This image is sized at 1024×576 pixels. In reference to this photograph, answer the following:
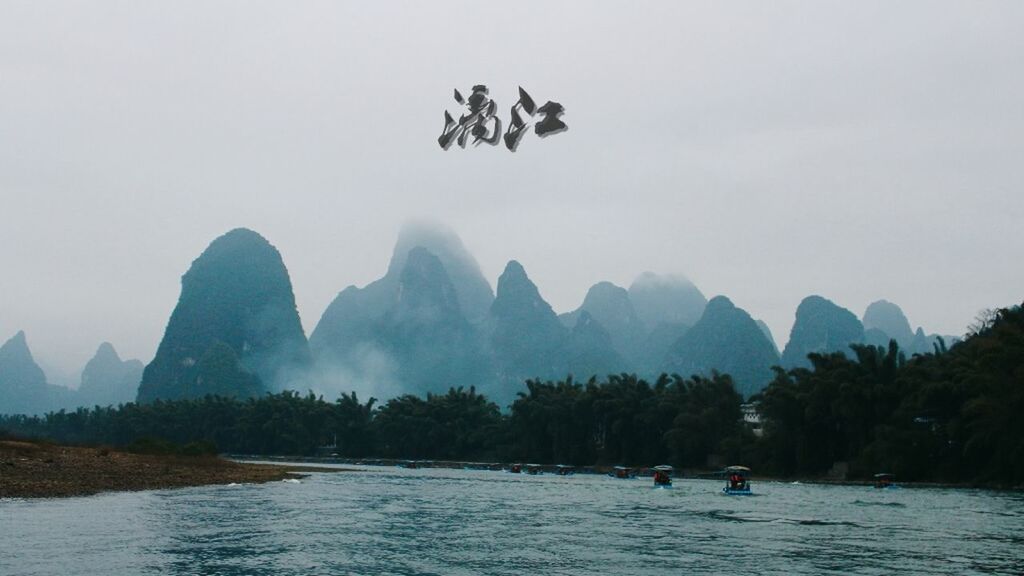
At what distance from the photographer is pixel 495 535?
2991 centimetres

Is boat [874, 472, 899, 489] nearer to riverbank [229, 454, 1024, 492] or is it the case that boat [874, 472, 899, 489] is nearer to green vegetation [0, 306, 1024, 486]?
riverbank [229, 454, 1024, 492]

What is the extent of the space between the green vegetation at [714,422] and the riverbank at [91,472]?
12373 mm

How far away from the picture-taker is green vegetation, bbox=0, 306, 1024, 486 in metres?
59.1

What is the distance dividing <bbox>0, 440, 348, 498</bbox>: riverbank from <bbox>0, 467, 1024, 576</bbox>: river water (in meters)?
2.13

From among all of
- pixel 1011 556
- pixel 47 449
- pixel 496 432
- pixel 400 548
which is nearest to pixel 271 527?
pixel 400 548

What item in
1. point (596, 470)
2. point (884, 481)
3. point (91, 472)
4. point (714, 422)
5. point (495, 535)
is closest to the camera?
point (495, 535)

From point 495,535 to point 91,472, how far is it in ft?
83.4

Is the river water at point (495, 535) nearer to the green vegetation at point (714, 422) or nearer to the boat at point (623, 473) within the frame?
the green vegetation at point (714, 422)

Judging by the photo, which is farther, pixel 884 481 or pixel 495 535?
pixel 884 481

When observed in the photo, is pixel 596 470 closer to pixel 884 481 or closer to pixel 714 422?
pixel 714 422


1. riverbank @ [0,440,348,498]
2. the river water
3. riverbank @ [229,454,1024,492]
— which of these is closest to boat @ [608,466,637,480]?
riverbank @ [229,454,1024,492]

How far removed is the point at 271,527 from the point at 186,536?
3.93 meters

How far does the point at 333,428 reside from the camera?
405ft

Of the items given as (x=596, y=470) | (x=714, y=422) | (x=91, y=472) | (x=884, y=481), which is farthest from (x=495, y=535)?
(x=596, y=470)
